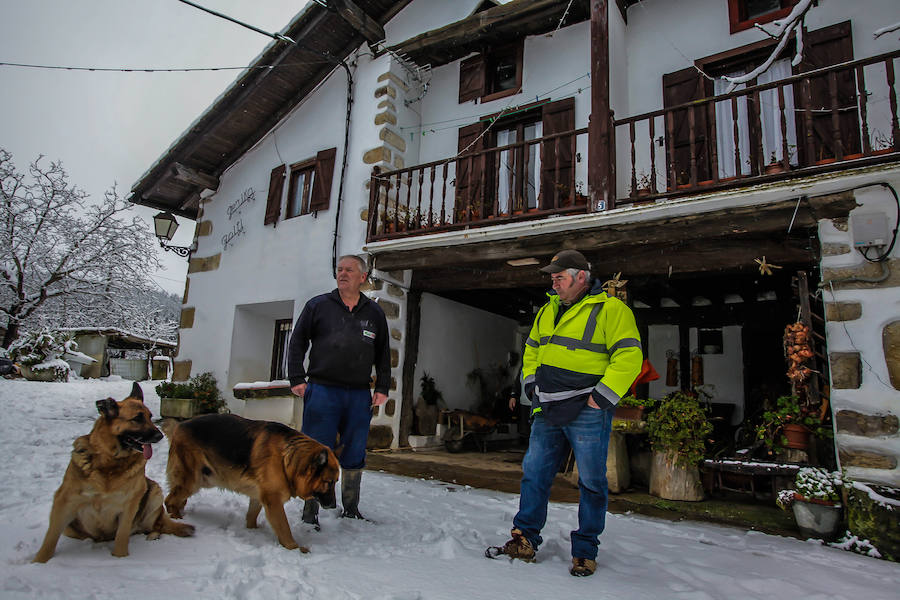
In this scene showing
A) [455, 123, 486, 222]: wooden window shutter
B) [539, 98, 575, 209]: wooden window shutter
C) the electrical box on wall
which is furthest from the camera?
[539, 98, 575, 209]: wooden window shutter

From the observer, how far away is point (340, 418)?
11.1 feet

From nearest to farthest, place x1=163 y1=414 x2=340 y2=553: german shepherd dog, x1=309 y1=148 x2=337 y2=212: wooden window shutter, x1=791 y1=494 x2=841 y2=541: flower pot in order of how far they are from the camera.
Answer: x1=163 y1=414 x2=340 y2=553: german shepherd dog → x1=791 y1=494 x2=841 y2=541: flower pot → x1=309 y1=148 x2=337 y2=212: wooden window shutter

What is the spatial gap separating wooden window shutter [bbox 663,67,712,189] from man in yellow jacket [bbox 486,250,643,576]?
3568mm

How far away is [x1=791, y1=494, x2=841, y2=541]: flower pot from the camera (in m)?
3.70

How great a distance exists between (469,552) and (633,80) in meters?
6.13

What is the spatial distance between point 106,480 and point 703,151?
6.07 meters

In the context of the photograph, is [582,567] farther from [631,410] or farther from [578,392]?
[631,410]

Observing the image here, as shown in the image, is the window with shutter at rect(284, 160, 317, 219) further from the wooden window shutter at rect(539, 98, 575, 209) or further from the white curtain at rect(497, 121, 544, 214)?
the wooden window shutter at rect(539, 98, 575, 209)

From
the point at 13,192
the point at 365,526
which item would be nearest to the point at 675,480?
the point at 365,526

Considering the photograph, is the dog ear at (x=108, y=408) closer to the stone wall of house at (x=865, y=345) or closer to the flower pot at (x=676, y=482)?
the flower pot at (x=676, y=482)

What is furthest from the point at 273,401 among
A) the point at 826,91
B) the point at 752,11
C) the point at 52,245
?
the point at 52,245

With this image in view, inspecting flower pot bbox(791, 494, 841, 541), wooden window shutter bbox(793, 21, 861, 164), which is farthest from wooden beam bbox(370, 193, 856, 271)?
flower pot bbox(791, 494, 841, 541)

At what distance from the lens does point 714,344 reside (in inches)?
349

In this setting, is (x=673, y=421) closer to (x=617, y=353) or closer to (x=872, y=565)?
(x=872, y=565)
